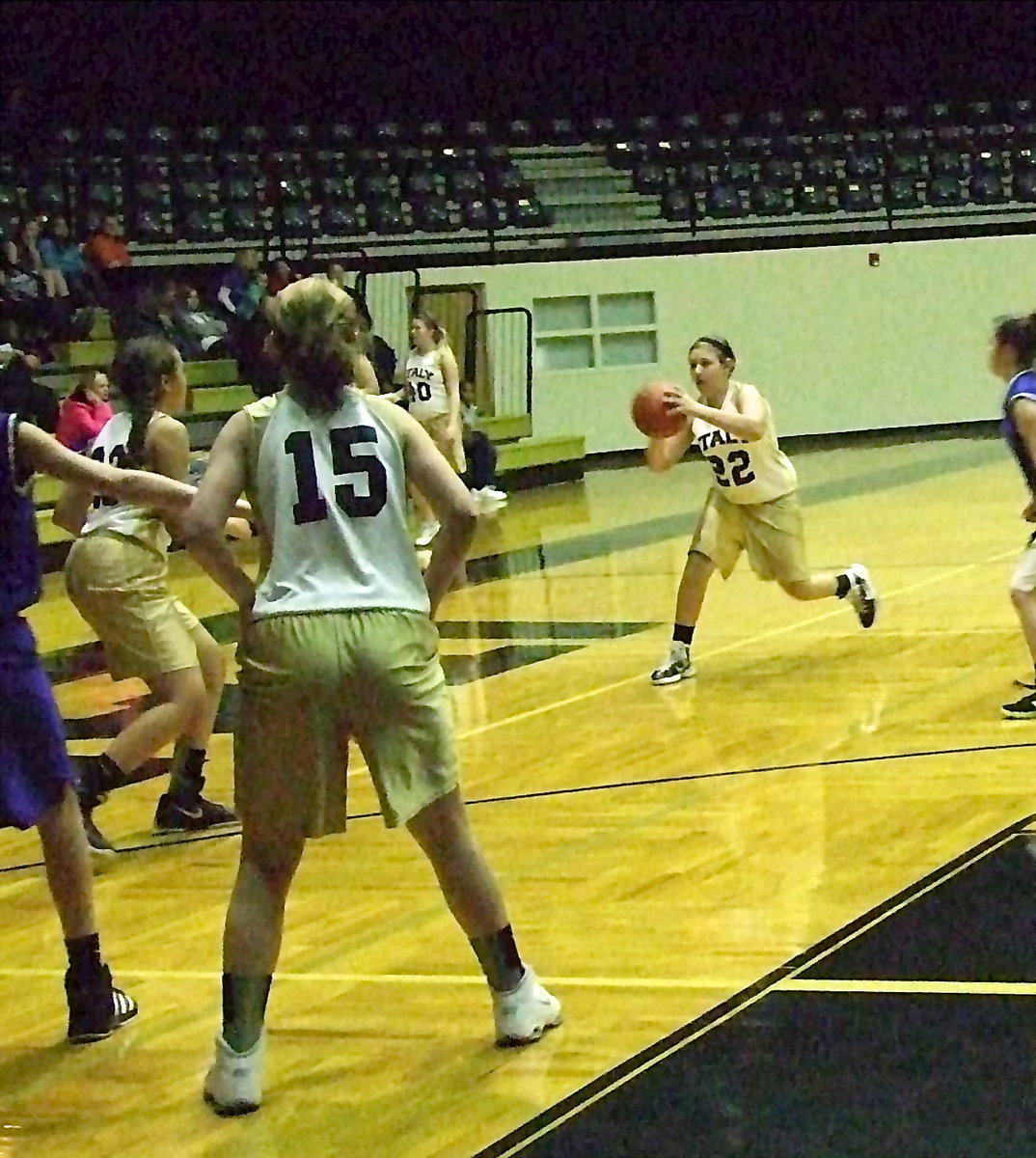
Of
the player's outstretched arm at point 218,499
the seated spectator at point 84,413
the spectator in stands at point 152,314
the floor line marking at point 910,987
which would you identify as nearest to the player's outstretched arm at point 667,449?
the floor line marking at point 910,987

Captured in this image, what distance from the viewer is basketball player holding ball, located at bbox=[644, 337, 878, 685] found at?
824cm

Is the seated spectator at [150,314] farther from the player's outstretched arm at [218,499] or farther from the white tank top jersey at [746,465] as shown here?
the player's outstretched arm at [218,499]

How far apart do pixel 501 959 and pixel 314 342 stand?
4.32 ft

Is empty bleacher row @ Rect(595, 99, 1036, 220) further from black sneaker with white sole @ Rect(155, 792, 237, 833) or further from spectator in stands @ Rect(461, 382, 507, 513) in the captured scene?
black sneaker with white sole @ Rect(155, 792, 237, 833)

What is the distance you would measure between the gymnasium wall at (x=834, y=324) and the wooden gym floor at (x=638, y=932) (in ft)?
42.3

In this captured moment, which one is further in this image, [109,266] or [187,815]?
[109,266]

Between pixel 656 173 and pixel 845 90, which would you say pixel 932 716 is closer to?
pixel 656 173

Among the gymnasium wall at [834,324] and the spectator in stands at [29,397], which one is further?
the gymnasium wall at [834,324]

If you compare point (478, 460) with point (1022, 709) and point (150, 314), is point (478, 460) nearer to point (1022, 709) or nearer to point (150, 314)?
point (150, 314)

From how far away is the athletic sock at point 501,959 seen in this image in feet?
13.3

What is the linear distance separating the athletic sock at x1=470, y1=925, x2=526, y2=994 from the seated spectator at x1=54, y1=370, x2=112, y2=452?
33.6ft

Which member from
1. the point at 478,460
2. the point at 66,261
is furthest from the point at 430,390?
the point at 66,261

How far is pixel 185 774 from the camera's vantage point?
6363 millimetres

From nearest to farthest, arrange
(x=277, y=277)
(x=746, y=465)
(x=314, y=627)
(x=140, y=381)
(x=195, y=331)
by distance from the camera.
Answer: (x=314, y=627)
(x=140, y=381)
(x=746, y=465)
(x=195, y=331)
(x=277, y=277)
